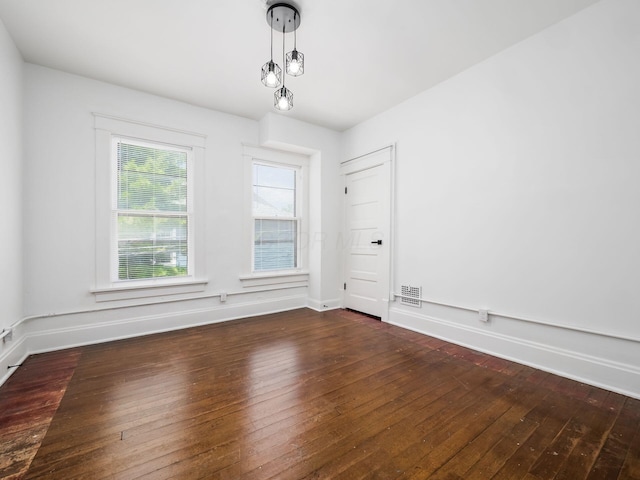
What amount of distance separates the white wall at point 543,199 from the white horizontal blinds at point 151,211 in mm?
2992

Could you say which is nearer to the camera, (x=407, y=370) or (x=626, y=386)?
(x=626, y=386)

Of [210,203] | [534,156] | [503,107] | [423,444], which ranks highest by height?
[503,107]

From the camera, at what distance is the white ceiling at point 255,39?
2219 millimetres

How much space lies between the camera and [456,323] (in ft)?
10.3

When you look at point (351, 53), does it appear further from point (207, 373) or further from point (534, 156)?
point (207, 373)

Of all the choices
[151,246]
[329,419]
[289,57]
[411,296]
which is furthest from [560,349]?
[151,246]

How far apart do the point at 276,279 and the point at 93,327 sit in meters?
2.22

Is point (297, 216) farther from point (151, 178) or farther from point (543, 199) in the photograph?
point (543, 199)

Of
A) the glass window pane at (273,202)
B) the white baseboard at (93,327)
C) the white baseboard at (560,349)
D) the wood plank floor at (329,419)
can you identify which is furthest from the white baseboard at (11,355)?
the white baseboard at (560,349)

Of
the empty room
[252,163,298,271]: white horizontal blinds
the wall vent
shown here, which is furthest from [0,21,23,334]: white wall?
the wall vent

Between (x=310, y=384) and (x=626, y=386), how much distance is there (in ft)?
7.54

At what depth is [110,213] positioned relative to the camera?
325 centimetres

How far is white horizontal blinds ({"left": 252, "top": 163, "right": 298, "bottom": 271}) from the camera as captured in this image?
171 inches

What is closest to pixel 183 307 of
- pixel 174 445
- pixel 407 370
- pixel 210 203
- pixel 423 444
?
pixel 210 203
